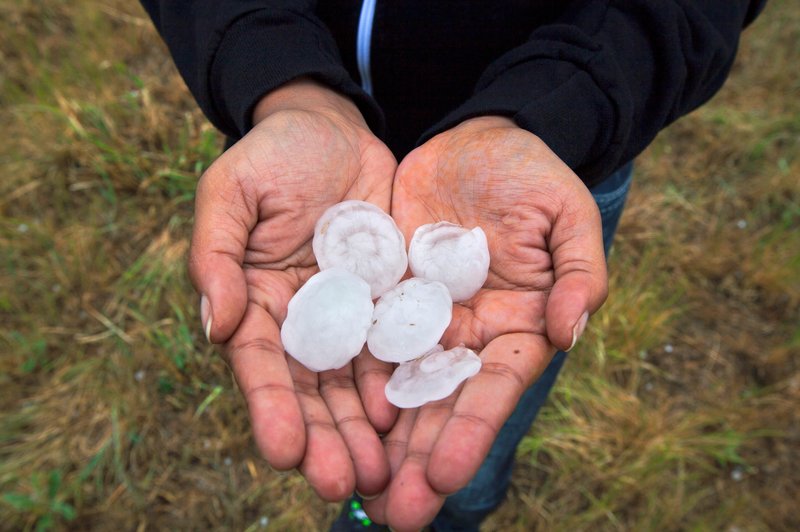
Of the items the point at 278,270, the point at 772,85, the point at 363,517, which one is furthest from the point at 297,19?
the point at 772,85

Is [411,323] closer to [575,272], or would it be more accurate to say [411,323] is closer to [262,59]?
[575,272]

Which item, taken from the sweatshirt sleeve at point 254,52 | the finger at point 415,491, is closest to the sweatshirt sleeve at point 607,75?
the sweatshirt sleeve at point 254,52

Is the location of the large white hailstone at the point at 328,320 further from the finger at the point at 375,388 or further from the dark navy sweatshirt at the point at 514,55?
the dark navy sweatshirt at the point at 514,55

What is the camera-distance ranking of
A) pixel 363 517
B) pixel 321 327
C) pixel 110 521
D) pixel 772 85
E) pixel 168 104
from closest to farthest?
pixel 321 327 < pixel 363 517 < pixel 110 521 < pixel 168 104 < pixel 772 85

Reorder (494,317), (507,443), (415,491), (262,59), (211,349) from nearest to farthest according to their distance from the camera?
1. (415,491)
2. (494,317)
3. (262,59)
4. (507,443)
5. (211,349)

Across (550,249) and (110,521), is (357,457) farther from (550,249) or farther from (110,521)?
(110,521)

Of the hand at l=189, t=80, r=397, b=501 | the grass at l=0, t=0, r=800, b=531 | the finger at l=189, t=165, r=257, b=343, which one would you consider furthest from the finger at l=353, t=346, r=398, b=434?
the grass at l=0, t=0, r=800, b=531

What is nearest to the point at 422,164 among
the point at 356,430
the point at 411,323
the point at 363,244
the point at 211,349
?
the point at 363,244
